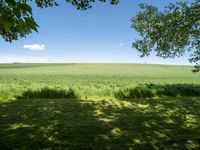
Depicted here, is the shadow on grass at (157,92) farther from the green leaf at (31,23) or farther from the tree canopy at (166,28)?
the green leaf at (31,23)

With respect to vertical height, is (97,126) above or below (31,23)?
below

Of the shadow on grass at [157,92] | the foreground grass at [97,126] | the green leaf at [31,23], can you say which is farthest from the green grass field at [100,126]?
the green leaf at [31,23]

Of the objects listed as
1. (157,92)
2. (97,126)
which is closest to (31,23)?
(97,126)

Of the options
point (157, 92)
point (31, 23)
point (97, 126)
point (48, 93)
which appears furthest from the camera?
point (157, 92)

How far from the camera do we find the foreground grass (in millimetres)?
7077

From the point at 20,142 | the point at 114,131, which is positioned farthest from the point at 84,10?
the point at 20,142

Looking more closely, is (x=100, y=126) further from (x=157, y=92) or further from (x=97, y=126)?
(x=157, y=92)

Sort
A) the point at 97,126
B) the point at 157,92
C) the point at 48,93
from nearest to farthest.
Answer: the point at 97,126 → the point at 48,93 → the point at 157,92

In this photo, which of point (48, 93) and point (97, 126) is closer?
point (97, 126)

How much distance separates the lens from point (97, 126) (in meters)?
8.72

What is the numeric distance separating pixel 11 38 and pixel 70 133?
10876 mm

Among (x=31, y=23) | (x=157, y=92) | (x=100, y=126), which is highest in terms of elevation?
(x=31, y=23)

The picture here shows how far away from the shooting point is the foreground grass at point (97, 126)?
708 cm

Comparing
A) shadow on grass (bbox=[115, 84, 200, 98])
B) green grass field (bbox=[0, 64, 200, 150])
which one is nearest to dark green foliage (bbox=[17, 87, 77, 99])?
green grass field (bbox=[0, 64, 200, 150])
